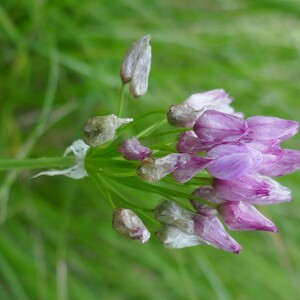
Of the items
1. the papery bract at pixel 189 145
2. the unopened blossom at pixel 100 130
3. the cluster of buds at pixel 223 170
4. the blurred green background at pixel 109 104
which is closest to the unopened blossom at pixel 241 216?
the cluster of buds at pixel 223 170

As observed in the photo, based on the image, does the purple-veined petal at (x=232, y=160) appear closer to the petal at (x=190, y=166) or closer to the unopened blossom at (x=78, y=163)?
the petal at (x=190, y=166)

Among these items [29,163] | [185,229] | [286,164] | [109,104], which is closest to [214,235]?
[185,229]

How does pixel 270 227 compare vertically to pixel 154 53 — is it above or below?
below

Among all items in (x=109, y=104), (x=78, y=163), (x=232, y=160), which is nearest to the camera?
(x=232, y=160)

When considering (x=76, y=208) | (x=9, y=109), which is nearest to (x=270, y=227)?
(x=9, y=109)

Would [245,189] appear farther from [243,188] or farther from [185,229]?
[185,229]

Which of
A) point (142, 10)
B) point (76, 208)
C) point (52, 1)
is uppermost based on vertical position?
point (142, 10)

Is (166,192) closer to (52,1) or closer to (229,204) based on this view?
(229,204)
